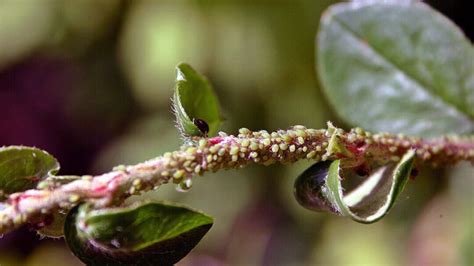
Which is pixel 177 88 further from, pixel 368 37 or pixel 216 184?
pixel 216 184

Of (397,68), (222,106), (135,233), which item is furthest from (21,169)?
(222,106)

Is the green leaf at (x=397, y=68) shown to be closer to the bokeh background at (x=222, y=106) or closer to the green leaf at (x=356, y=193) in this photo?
the green leaf at (x=356, y=193)

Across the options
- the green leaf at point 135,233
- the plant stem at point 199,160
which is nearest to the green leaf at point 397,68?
the plant stem at point 199,160

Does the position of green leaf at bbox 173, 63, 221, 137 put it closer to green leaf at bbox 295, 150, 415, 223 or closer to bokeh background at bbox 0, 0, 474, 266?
green leaf at bbox 295, 150, 415, 223

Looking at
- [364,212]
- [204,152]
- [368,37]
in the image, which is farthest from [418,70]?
[204,152]

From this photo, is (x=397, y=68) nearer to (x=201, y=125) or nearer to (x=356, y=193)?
(x=356, y=193)

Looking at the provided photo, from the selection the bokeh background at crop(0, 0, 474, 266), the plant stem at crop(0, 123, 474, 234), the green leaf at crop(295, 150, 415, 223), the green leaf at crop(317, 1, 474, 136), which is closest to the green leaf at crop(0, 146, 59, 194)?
the plant stem at crop(0, 123, 474, 234)
